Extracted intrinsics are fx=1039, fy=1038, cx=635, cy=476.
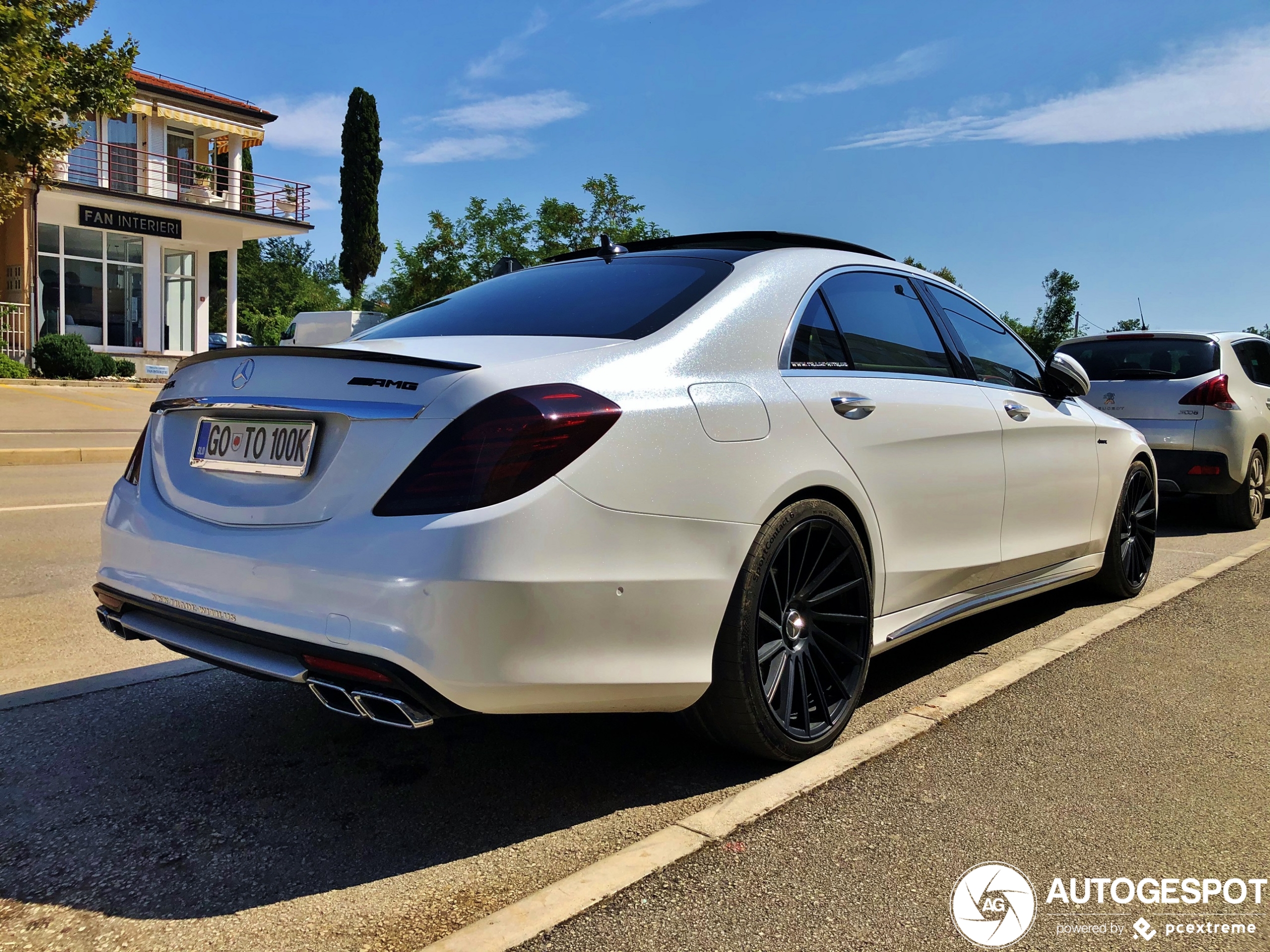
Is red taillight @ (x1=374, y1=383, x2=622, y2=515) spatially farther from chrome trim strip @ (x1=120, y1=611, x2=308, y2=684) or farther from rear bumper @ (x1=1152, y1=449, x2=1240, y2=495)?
rear bumper @ (x1=1152, y1=449, x2=1240, y2=495)

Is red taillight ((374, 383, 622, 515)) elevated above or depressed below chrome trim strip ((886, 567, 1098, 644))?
above

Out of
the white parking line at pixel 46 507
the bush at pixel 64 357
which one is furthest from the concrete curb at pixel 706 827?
the bush at pixel 64 357

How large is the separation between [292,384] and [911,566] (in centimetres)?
210

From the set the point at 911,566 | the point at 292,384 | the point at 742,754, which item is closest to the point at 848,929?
the point at 742,754

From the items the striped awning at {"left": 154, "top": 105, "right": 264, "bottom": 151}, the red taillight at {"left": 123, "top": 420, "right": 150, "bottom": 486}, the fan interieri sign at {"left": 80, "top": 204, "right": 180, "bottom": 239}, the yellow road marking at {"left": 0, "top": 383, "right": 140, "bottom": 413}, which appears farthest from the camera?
the striped awning at {"left": 154, "top": 105, "right": 264, "bottom": 151}

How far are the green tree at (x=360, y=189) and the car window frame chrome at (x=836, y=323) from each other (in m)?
47.9

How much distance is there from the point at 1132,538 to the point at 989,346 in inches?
71.7

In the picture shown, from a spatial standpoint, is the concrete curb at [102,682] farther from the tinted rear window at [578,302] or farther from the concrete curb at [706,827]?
the concrete curb at [706,827]

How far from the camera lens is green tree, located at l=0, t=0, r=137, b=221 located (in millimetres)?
13719

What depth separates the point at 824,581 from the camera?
10.4ft

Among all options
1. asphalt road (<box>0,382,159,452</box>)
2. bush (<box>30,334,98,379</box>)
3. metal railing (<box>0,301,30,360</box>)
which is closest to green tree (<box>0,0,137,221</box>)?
asphalt road (<box>0,382,159,452</box>)

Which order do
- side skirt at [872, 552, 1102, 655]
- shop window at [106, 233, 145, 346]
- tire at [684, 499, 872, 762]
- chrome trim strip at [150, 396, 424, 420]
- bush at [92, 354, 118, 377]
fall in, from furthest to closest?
shop window at [106, 233, 145, 346] < bush at [92, 354, 118, 377] < side skirt at [872, 552, 1102, 655] < tire at [684, 499, 872, 762] < chrome trim strip at [150, 396, 424, 420]

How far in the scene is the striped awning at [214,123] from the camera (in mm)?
30125

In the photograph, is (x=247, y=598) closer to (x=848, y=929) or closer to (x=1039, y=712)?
(x=848, y=929)
